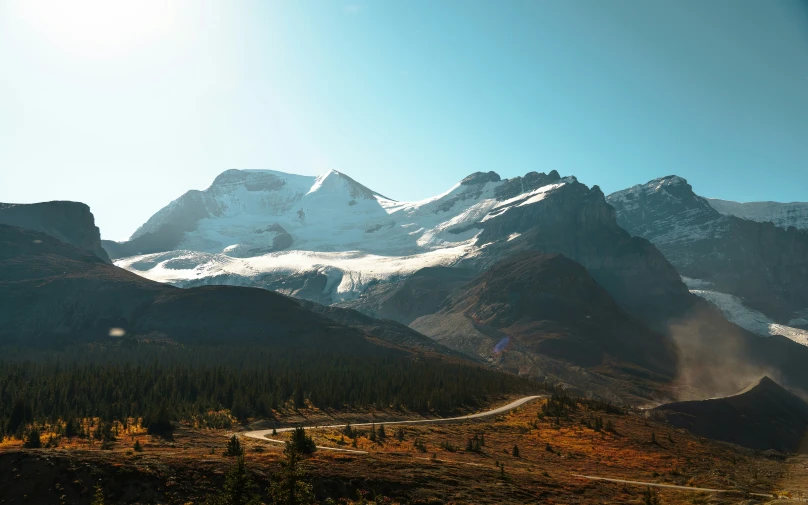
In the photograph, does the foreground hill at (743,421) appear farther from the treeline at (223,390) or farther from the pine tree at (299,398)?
the pine tree at (299,398)

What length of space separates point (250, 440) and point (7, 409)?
39535mm

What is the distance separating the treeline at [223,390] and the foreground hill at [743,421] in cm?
5591

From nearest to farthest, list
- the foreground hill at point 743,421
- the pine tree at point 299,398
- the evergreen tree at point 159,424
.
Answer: the evergreen tree at point 159,424, the pine tree at point 299,398, the foreground hill at point 743,421

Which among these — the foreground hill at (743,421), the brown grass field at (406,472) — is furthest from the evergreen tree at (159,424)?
the foreground hill at (743,421)

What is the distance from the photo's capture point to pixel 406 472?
135 feet

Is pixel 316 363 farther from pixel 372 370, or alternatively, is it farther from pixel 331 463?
pixel 331 463

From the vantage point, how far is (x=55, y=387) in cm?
9069

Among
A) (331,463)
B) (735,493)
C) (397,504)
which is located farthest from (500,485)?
(735,493)

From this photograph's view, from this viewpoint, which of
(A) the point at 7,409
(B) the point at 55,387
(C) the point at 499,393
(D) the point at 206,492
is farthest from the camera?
(C) the point at 499,393

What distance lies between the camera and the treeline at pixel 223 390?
79375 mm

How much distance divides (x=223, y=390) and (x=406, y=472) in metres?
59.5

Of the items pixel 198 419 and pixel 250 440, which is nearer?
pixel 250 440

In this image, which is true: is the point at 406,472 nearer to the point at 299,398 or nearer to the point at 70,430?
the point at 70,430

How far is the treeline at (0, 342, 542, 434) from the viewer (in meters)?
79.4
